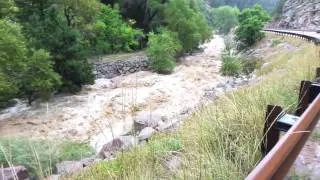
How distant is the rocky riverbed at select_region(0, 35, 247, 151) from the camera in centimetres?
1786

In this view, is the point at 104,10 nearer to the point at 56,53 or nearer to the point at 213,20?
the point at 56,53

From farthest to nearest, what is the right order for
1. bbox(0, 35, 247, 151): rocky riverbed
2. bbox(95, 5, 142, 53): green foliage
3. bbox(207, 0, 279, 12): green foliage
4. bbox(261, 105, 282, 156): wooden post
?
bbox(207, 0, 279, 12): green foliage, bbox(95, 5, 142, 53): green foliage, bbox(0, 35, 247, 151): rocky riverbed, bbox(261, 105, 282, 156): wooden post

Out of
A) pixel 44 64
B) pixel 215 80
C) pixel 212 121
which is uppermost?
pixel 212 121

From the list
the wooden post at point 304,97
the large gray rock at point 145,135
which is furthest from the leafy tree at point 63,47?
the wooden post at point 304,97

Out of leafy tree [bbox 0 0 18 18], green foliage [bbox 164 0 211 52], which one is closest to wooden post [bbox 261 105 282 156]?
leafy tree [bbox 0 0 18 18]

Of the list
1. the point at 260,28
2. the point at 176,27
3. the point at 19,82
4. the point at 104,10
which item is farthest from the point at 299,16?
the point at 19,82

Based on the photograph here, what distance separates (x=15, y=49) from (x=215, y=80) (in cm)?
1611

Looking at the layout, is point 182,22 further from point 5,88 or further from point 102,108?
point 5,88

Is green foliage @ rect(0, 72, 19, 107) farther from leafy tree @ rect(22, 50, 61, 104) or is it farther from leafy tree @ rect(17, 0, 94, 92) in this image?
leafy tree @ rect(17, 0, 94, 92)

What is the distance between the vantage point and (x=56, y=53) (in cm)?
2900

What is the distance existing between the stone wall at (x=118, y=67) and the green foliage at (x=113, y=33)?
217 inches

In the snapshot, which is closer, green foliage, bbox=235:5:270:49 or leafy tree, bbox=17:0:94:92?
leafy tree, bbox=17:0:94:92

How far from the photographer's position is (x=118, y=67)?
38.8 m

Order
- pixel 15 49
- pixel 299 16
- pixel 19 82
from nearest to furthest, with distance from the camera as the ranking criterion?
1. pixel 15 49
2. pixel 19 82
3. pixel 299 16
